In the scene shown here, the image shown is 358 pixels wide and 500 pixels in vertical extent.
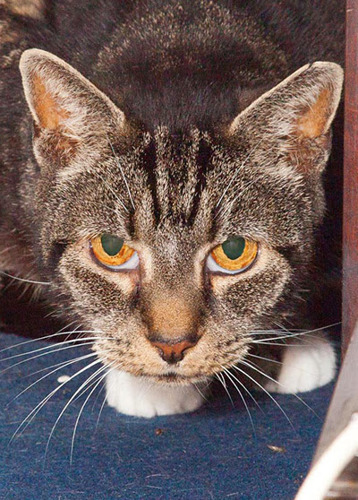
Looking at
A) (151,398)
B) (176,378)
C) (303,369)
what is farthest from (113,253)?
(303,369)

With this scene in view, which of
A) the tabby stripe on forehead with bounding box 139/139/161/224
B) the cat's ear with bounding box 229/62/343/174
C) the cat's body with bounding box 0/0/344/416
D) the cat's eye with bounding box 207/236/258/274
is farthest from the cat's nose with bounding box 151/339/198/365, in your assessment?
the cat's ear with bounding box 229/62/343/174

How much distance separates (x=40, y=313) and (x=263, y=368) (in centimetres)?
68

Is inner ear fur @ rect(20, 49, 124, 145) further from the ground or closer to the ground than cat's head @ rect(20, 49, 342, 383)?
further from the ground

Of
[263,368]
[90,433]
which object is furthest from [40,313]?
[263,368]

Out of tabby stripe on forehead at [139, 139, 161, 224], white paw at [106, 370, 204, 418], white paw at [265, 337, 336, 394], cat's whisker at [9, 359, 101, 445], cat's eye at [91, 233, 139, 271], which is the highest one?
tabby stripe on forehead at [139, 139, 161, 224]

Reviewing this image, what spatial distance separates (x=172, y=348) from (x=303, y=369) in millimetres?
594

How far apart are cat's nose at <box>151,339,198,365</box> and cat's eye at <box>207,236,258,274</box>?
0.18 meters

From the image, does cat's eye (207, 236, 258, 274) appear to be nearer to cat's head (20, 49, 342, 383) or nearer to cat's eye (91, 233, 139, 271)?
cat's head (20, 49, 342, 383)

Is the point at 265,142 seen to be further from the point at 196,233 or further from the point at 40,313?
the point at 40,313

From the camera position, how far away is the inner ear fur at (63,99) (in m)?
1.60

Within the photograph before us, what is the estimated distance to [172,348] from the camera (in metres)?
1.60

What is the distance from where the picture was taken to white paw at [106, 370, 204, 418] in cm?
195

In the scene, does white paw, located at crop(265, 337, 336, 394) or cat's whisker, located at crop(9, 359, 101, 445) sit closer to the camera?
cat's whisker, located at crop(9, 359, 101, 445)

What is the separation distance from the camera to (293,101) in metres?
1.64
